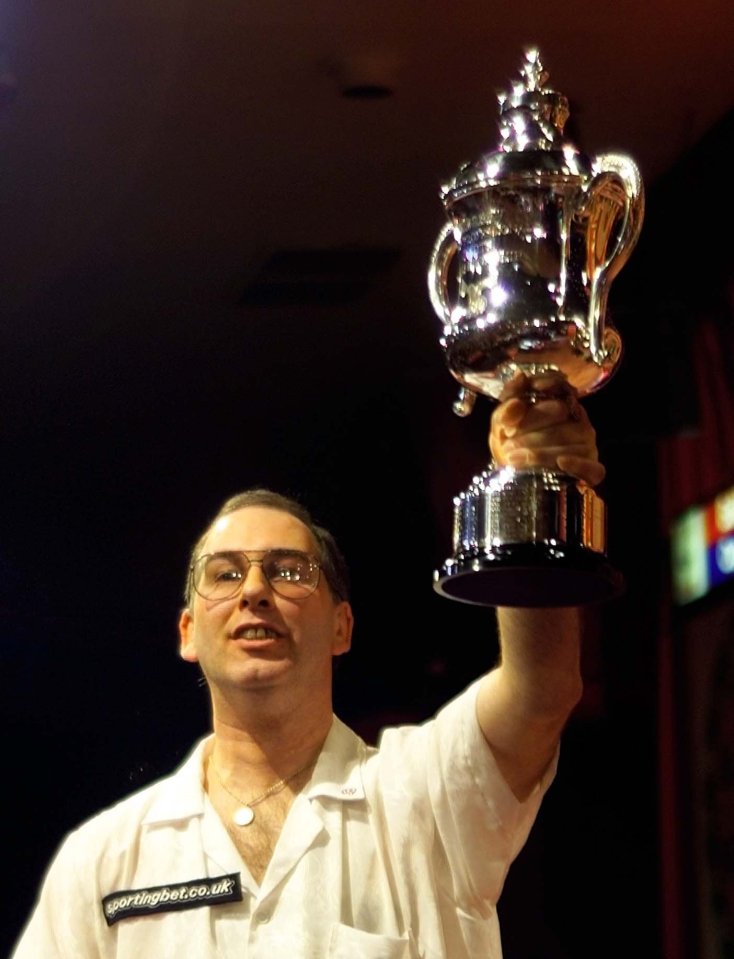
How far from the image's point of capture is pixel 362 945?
2061 millimetres

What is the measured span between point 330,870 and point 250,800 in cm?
20

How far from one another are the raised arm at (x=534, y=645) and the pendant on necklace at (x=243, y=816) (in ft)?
1.39

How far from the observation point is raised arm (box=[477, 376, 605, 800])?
182 cm

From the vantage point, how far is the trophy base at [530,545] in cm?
178

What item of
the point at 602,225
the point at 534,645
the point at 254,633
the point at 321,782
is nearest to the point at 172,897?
the point at 321,782

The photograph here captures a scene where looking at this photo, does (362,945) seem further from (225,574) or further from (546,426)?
(546,426)

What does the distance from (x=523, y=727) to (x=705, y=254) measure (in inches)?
68.5

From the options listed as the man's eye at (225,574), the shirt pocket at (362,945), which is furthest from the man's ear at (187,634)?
the shirt pocket at (362,945)

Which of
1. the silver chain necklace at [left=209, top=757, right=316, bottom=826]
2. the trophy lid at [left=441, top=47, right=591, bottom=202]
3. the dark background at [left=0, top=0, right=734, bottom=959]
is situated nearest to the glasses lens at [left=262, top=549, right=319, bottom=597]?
the silver chain necklace at [left=209, top=757, right=316, bottom=826]

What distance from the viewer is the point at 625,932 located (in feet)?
11.1

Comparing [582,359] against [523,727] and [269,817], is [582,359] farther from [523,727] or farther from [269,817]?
[269,817]

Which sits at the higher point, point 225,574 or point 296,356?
Result: point 296,356

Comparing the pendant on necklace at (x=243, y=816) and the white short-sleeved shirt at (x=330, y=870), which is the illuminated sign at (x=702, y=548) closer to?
the white short-sleeved shirt at (x=330, y=870)

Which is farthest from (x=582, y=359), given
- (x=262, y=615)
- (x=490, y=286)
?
(x=262, y=615)
